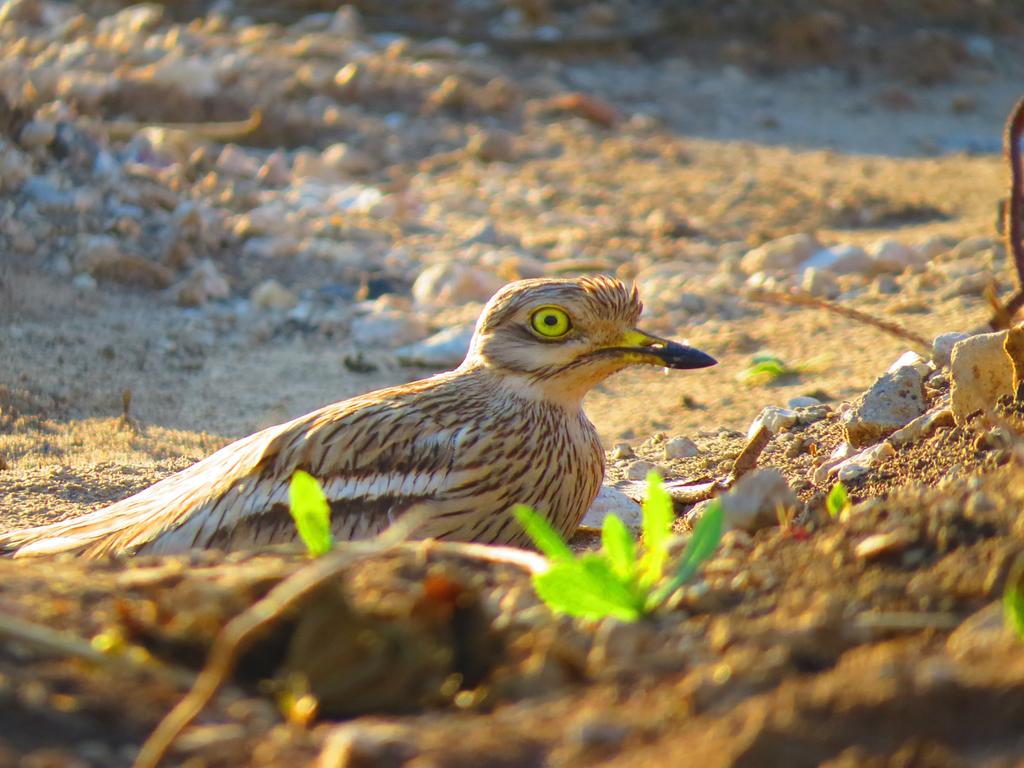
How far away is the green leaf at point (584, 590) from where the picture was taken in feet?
6.31

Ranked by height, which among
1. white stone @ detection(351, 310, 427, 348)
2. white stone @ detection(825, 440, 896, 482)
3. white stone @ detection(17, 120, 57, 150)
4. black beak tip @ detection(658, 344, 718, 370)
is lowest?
white stone @ detection(351, 310, 427, 348)

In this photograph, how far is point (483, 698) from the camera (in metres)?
1.81

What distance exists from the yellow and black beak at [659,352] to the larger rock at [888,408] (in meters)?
0.41

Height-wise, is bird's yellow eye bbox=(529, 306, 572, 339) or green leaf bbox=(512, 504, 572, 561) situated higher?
green leaf bbox=(512, 504, 572, 561)

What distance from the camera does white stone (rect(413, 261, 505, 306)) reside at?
21.0 ft

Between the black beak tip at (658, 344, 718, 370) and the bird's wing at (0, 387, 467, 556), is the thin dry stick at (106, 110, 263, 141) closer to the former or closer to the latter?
the bird's wing at (0, 387, 467, 556)

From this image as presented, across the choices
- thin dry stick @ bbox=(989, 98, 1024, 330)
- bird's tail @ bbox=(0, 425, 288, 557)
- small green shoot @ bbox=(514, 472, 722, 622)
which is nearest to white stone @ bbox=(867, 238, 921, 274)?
thin dry stick @ bbox=(989, 98, 1024, 330)

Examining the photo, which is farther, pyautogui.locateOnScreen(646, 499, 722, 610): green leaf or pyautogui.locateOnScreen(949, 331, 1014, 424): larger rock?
pyautogui.locateOnScreen(949, 331, 1014, 424): larger rock

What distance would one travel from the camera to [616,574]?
1995mm

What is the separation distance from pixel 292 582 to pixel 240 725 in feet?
0.61

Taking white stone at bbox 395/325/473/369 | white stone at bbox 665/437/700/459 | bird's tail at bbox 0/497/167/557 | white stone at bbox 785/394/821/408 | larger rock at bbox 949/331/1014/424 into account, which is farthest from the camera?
white stone at bbox 395/325/473/369

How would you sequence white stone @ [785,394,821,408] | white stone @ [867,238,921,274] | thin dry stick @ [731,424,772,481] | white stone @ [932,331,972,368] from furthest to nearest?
white stone @ [867,238,921,274]
white stone @ [785,394,821,408]
white stone @ [932,331,972,368]
thin dry stick @ [731,424,772,481]

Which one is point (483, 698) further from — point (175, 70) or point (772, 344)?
point (175, 70)

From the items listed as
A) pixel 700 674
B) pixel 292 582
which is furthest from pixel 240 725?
pixel 700 674
